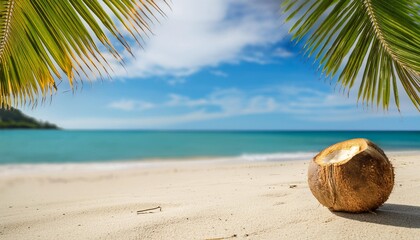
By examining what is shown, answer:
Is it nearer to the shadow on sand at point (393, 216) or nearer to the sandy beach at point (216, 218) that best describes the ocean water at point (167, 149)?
the sandy beach at point (216, 218)

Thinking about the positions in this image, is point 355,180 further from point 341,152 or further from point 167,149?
point 167,149

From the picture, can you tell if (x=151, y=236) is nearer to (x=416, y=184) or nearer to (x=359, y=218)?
(x=359, y=218)

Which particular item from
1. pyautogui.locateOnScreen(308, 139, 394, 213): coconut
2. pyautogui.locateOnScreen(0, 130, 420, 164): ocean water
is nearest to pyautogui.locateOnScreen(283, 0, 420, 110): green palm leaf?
pyautogui.locateOnScreen(308, 139, 394, 213): coconut

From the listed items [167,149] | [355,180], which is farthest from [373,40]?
[167,149]

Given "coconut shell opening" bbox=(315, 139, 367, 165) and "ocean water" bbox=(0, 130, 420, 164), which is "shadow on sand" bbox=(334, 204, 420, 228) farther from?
"ocean water" bbox=(0, 130, 420, 164)

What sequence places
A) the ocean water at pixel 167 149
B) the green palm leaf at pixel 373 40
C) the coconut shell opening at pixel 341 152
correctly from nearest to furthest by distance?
the green palm leaf at pixel 373 40 → the coconut shell opening at pixel 341 152 → the ocean water at pixel 167 149

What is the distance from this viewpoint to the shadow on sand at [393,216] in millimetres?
2766

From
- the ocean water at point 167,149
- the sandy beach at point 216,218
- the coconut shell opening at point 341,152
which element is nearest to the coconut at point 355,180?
the coconut shell opening at point 341,152

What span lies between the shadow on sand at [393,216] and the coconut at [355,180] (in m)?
0.06

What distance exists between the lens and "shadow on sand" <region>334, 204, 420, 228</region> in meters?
2.77

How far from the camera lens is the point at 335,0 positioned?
1.91 metres

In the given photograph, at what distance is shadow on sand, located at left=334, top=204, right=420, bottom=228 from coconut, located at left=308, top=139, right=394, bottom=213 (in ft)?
0.18

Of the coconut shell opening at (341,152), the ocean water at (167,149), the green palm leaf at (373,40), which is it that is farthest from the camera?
the ocean water at (167,149)

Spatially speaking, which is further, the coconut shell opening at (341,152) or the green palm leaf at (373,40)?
the coconut shell opening at (341,152)
